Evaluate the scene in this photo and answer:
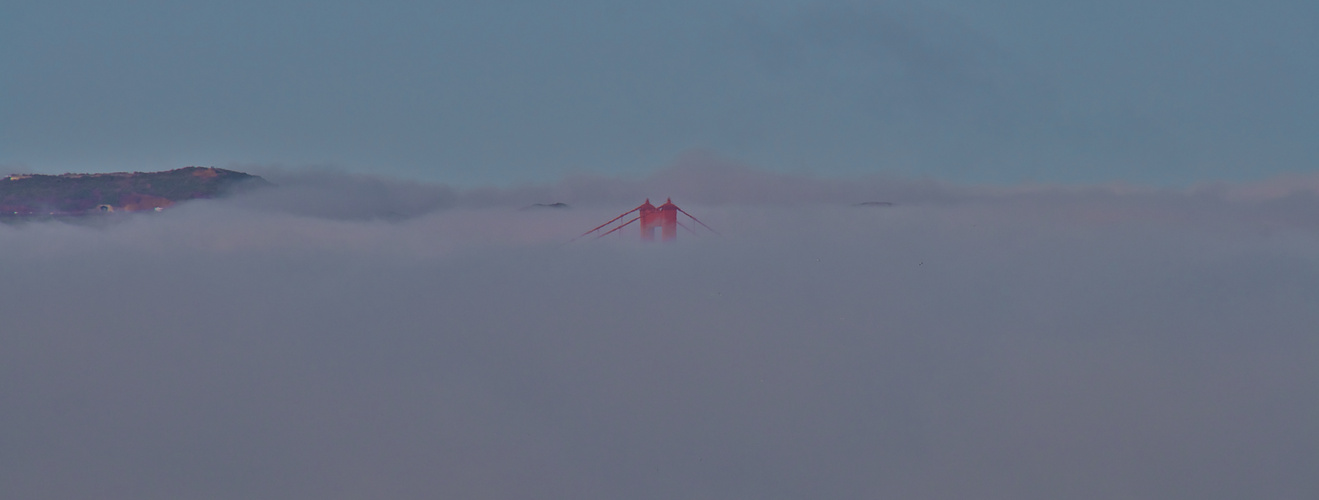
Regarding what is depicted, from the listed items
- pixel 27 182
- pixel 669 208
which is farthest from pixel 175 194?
pixel 669 208

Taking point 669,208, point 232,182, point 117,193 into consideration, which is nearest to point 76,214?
point 117,193

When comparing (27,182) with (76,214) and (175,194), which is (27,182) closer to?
(76,214)

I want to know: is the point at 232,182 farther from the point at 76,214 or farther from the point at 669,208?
the point at 669,208

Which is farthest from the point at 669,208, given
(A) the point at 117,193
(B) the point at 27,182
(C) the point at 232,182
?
(B) the point at 27,182

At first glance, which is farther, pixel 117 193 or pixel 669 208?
pixel 117 193

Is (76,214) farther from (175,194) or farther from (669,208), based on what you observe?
(669,208)

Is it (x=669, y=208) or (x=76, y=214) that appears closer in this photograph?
(x=669, y=208)
